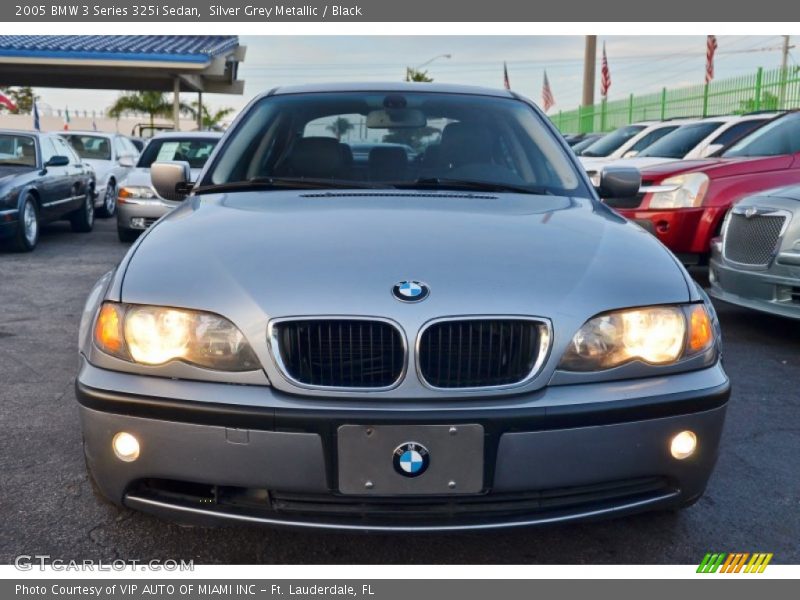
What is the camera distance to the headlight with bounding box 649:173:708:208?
7121 mm

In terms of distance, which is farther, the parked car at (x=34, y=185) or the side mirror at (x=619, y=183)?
the parked car at (x=34, y=185)

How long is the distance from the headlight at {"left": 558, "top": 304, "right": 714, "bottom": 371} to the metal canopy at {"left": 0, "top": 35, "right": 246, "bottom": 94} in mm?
20643

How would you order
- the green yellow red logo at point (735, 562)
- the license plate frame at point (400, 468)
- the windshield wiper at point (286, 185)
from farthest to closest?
the windshield wiper at point (286, 185) < the green yellow red logo at point (735, 562) < the license plate frame at point (400, 468)

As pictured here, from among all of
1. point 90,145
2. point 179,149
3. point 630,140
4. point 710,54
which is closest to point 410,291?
point 179,149

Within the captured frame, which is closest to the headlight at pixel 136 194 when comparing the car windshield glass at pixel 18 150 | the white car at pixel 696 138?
the car windshield glass at pixel 18 150

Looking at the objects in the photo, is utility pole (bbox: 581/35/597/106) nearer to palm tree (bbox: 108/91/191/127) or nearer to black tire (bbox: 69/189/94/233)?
black tire (bbox: 69/189/94/233)

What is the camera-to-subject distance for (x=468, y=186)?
10.8ft

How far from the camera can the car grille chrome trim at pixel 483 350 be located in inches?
85.1

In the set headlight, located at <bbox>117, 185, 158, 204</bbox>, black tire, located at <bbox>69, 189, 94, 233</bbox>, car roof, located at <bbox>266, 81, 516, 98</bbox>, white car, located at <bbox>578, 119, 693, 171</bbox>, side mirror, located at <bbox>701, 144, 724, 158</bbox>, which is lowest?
black tire, located at <bbox>69, 189, 94, 233</bbox>

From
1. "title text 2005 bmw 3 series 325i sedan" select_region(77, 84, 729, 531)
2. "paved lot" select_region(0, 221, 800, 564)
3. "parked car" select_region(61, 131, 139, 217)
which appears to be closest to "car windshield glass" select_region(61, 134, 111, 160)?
"parked car" select_region(61, 131, 139, 217)

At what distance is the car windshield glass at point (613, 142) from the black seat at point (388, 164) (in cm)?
1073

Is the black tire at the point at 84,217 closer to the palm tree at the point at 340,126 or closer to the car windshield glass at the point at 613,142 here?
the car windshield glass at the point at 613,142

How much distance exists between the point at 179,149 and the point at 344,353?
9915 mm

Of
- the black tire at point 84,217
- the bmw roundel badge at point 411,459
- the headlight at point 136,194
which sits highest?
the bmw roundel badge at point 411,459
